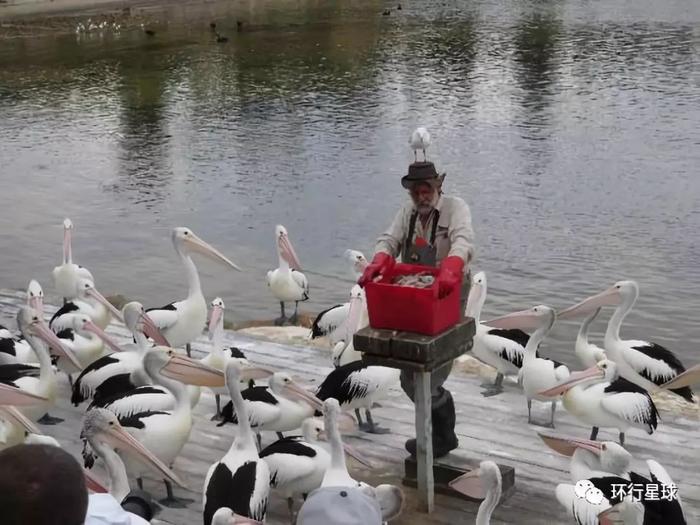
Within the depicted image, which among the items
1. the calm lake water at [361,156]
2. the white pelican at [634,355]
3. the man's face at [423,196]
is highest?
the man's face at [423,196]

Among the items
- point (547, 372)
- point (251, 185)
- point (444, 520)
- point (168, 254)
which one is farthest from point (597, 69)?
point (444, 520)

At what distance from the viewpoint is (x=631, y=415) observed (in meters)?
4.72

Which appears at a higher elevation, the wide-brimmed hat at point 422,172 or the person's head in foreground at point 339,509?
the wide-brimmed hat at point 422,172

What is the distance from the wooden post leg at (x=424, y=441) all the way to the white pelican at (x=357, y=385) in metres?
0.81

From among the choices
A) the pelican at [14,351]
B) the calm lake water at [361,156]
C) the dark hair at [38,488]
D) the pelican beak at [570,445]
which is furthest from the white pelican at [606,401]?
the dark hair at [38,488]

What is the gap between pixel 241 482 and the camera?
3941mm

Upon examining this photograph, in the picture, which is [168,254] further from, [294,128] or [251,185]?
[294,128]

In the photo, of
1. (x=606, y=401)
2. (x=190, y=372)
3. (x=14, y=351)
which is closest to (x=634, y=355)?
(x=606, y=401)

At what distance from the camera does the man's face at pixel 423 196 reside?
13.5ft

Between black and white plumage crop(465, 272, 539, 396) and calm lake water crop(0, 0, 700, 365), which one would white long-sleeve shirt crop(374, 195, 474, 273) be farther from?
calm lake water crop(0, 0, 700, 365)

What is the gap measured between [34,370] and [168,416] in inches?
49.4

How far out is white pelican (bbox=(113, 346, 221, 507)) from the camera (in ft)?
14.7

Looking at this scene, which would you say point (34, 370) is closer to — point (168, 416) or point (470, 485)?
point (168, 416)

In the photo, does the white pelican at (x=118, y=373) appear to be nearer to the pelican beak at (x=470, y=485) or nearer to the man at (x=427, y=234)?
the man at (x=427, y=234)
